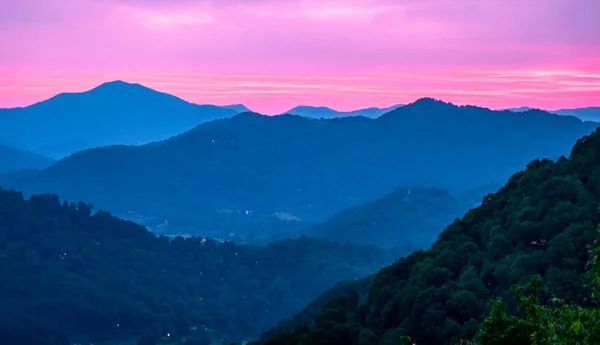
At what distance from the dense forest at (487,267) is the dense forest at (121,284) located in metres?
97.9

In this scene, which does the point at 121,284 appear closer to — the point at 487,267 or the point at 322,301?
the point at 322,301

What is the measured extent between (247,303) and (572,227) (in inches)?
5202

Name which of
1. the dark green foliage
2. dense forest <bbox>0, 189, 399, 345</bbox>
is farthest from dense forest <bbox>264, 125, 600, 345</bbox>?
dense forest <bbox>0, 189, 399, 345</bbox>

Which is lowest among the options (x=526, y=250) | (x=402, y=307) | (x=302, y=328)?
(x=302, y=328)

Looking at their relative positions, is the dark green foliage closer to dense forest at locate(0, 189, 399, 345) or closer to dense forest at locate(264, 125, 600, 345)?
dense forest at locate(264, 125, 600, 345)

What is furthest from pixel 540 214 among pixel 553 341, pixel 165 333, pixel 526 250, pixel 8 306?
pixel 8 306

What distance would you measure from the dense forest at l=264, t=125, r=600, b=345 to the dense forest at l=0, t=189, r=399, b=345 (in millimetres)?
97879

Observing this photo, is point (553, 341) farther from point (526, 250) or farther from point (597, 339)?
point (526, 250)

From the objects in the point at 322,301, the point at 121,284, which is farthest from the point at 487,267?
the point at 121,284

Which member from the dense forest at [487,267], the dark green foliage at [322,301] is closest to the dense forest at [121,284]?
the dark green foliage at [322,301]

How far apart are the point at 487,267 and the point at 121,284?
134291 millimetres

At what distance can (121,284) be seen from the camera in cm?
17488

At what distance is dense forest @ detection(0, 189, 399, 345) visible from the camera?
157 metres

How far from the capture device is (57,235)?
18675 cm
